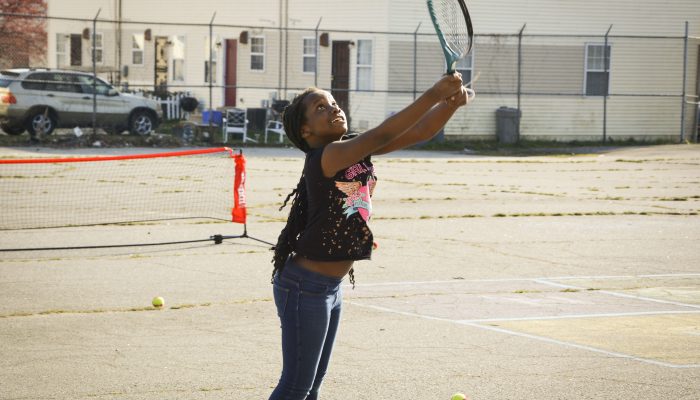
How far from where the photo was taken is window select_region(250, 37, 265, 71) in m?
37.2

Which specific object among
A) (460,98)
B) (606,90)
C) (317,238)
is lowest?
(317,238)

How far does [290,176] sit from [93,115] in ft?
30.8

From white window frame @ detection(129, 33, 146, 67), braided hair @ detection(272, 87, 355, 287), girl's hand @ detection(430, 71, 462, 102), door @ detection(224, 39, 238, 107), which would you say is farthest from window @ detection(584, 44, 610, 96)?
girl's hand @ detection(430, 71, 462, 102)

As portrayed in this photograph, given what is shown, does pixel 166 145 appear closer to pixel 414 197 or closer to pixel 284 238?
pixel 414 197

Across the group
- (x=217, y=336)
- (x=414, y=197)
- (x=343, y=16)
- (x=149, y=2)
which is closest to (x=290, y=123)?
(x=217, y=336)

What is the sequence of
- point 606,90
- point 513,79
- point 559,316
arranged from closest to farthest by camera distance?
1. point 559,316
2. point 513,79
3. point 606,90

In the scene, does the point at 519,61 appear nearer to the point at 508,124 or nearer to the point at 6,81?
the point at 508,124

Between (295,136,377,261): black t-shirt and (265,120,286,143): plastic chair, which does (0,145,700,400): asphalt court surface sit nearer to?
(295,136,377,261): black t-shirt

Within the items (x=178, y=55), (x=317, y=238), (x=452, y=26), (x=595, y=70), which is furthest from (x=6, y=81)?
(x=317, y=238)

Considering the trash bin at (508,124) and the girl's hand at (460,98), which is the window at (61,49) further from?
the girl's hand at (460,98)

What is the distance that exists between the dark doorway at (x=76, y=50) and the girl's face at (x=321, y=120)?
134 ft

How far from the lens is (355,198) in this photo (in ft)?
15.0

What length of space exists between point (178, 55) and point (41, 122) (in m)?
14.0

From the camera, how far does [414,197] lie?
17.6 metres
